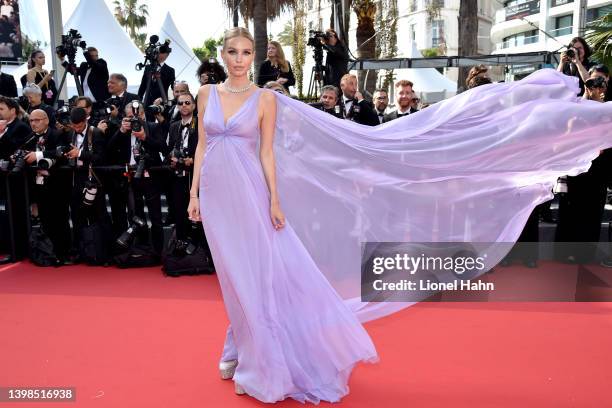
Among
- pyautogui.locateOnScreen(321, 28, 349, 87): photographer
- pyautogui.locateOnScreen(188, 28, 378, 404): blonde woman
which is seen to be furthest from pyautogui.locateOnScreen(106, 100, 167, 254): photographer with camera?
pyautogui.locateOnScreen(188, 28, 378, 404): blonde woman

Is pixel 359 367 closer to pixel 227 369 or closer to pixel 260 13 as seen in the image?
pixel 227 369

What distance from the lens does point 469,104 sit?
169 inches

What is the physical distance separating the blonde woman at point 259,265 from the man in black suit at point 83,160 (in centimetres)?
348

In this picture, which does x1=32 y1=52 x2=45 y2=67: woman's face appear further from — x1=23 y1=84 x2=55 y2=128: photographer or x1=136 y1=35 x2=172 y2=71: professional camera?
x1=136 y1=35 x2=172 y2=71: professional camera

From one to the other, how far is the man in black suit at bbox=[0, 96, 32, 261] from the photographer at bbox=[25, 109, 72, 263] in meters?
0.18

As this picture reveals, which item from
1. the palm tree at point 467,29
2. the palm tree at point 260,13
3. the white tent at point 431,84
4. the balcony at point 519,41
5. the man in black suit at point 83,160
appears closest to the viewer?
the man in black suit at point 83,160

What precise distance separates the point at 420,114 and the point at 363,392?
6.76ft

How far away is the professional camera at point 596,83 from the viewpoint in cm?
531

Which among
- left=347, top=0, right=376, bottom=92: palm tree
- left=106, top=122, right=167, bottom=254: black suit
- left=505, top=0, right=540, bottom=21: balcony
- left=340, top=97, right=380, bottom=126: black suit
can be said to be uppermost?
left=505, top=0, right=540, bottom=21: balcony

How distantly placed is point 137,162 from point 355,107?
236 centimetres

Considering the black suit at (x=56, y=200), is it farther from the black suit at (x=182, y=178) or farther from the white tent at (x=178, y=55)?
the white tent at (x=178, y=55)

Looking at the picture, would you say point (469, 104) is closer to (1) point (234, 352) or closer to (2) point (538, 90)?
(2) point (538, 90)

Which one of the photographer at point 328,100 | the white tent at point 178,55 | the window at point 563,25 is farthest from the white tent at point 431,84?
the window at point 563,25

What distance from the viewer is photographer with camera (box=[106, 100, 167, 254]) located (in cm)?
617
